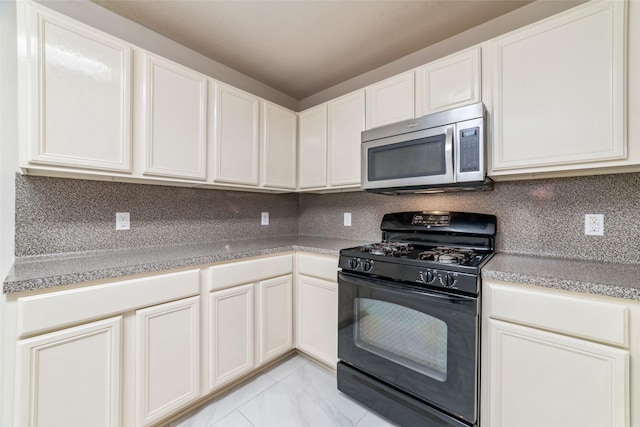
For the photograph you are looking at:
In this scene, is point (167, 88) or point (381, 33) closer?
point (167, 88)

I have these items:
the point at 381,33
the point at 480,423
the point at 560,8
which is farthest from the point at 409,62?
the point at 480,423

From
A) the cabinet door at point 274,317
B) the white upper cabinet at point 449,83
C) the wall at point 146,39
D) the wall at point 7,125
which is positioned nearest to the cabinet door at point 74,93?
the wall at point 7,125

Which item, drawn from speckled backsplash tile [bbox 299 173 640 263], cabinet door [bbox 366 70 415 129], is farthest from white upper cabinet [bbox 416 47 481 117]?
speckled backsplash tile [bbox 299 173 640 263]

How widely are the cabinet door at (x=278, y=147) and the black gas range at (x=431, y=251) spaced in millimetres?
963

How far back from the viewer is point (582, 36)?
1.20 m

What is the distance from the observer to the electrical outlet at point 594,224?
54.8 inches

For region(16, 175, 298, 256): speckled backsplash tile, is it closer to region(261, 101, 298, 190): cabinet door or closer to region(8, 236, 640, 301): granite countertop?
region(8, 236, 640, 301): granite countertop

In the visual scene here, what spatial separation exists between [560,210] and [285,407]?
2041 millimetres

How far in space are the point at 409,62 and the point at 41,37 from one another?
230 centimetres

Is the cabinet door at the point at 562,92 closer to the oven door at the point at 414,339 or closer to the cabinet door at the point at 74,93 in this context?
the oven door at the point at 414,339

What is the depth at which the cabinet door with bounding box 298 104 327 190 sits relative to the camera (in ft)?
7.39

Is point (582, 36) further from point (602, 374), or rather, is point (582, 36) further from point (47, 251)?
point (47, 251)

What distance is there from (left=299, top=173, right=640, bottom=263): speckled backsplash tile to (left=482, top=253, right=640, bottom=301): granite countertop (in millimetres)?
98

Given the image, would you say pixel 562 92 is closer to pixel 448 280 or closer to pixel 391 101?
pixel 391 101
